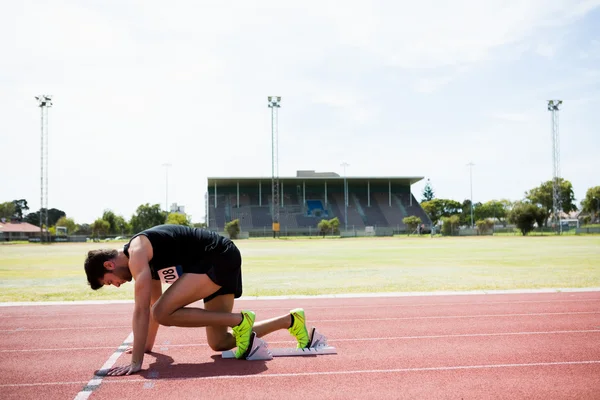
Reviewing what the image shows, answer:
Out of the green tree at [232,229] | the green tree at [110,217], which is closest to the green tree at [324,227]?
the green tree at [232,229]

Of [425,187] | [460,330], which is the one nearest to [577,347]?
[460,330]

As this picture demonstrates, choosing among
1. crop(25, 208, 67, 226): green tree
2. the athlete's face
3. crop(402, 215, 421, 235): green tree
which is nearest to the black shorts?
the athlete's face

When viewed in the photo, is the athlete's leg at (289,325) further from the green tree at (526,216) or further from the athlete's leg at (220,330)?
the green tree at (526,216)

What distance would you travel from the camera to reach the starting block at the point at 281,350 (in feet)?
Answer: 18.2

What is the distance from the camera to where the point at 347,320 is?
26.6 ft

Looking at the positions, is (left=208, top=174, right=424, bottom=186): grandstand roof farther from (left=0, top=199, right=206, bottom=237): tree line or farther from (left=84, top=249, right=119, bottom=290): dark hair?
(left=84, top=249, right=119, bottom=290): dark hair

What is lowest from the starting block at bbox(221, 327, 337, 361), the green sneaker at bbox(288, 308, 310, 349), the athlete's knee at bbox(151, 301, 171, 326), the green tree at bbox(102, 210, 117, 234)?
the starting block at bbox(221, 327, 337, 361)

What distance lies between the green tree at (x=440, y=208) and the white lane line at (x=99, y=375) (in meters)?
139

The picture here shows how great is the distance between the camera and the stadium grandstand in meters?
85.2

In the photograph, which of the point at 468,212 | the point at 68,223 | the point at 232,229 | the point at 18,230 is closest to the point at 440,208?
the point at 468,212

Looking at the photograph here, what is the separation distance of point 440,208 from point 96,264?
471 feet

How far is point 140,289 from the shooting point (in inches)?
186

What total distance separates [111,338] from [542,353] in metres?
5.20

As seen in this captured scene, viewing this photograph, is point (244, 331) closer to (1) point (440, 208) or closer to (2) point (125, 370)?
(2) point (125, 370)
